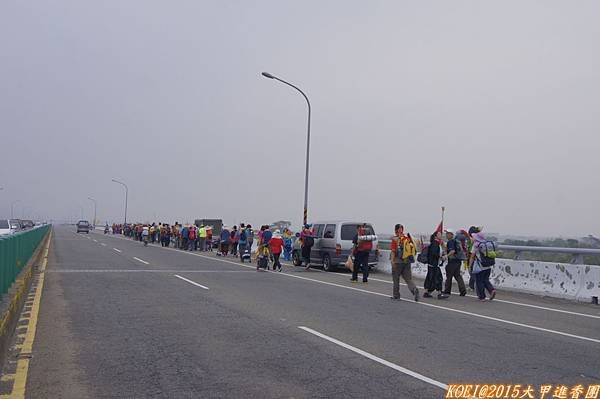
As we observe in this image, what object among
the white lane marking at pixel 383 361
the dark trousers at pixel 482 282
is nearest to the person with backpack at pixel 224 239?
the dark trousers at pixel 482 282

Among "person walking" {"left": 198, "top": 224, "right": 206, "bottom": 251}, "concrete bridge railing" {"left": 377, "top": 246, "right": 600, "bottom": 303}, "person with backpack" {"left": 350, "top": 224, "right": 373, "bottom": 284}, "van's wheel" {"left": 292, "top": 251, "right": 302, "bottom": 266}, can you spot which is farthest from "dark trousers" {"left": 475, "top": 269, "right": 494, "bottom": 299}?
"person walking" {"left": 198, "top": 224, "right": 206, "bottom": 251}

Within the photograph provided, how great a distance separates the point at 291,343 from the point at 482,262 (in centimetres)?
715

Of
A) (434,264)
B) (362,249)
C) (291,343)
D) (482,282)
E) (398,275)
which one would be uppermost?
(362,249)

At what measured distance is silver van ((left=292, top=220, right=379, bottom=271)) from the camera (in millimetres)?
20812

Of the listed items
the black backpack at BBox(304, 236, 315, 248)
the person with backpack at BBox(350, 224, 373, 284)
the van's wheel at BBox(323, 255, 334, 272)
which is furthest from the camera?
the black backpack at BBox(304, 236, 315, 248)

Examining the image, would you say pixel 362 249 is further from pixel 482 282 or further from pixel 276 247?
pixel 276 247

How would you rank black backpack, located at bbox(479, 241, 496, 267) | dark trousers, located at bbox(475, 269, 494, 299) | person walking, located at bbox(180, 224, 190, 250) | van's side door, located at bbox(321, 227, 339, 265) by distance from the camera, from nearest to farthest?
black backpack, located at bbox(479, 241, 496, 267) → dark trousers, located at bbox(475, 269, 494, 299) → van's side door, located at bbox(321, 227, 339, 265) → person walking, located at bbox(180, 224, 190, 250)

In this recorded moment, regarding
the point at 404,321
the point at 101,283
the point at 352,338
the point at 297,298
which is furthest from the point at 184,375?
the point at 101,283

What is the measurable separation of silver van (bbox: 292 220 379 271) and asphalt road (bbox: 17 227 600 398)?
6610mm

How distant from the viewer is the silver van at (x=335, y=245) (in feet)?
68.3

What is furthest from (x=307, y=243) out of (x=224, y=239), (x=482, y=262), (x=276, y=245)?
(x=482, y=262)

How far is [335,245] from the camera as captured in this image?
2086 centimetres

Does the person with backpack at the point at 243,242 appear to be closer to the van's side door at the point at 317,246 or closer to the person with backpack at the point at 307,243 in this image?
the person with backpack at the point at 307,243

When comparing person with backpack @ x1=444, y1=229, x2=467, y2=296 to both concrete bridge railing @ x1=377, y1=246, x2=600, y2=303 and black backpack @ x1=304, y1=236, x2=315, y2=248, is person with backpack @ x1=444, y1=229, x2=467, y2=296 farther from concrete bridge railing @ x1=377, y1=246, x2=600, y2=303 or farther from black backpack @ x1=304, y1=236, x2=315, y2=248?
black backpack @ x1=304, y1=236, x2=315, y2=248
